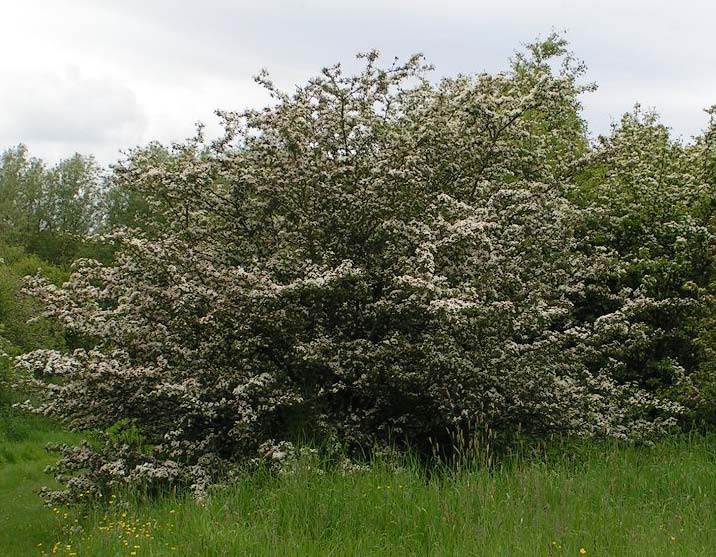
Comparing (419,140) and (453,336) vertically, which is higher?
(419,140)

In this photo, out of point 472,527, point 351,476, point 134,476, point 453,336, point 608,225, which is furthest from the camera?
point 608,225

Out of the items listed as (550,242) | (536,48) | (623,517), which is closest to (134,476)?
(623,517)

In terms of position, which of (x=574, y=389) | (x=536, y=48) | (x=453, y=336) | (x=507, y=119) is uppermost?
(x=536, y=48)

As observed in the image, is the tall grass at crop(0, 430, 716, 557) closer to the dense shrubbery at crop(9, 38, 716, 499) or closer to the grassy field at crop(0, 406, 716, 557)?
the grassy field at crop(0, 406, 716, 557)

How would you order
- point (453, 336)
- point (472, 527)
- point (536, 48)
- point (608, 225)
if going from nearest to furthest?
point (472, 527) → point (453, 336) → point (608, 225) → point (536, 48)

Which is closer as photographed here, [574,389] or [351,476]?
[351,476]

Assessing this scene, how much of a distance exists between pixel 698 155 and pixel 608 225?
196cm

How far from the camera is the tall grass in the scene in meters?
5.52

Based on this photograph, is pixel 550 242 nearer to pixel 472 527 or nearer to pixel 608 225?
Answer: pixel 608 225

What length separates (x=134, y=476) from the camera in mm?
8039

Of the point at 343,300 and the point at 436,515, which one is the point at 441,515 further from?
the point at 343,300

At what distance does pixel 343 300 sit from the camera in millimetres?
9109

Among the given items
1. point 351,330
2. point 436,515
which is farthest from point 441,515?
point 351,330


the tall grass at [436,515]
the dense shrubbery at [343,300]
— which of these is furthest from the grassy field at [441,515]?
the dense shrubbery at [343,300]
